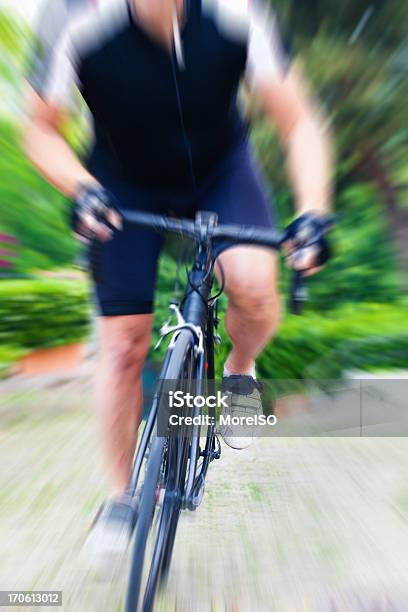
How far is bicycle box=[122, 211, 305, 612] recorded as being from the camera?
1.09 m

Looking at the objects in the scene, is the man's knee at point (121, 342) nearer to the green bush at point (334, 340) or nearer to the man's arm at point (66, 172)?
the man's arm at point (66, 172)

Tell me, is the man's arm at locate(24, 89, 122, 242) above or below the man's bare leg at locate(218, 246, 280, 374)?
above

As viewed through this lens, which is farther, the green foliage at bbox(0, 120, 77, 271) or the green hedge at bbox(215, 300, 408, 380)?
the green hedge at bbox(215, 300, 408, 380)

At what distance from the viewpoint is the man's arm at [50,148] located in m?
1.29

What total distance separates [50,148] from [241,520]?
1093 millimetres

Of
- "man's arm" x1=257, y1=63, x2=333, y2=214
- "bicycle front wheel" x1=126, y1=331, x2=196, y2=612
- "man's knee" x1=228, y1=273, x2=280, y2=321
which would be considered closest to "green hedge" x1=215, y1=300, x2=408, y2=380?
"man's knee" x1=228, y1=273, x2=280, y2=321

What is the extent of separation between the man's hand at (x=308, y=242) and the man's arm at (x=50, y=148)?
0.41m

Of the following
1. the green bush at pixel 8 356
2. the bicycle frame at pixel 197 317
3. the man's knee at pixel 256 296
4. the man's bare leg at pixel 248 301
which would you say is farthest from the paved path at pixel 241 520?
the man's knee at pixel 256 296

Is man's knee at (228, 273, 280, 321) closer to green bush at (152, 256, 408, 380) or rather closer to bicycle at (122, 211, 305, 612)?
bicycle at (122, 211, 305, 612)

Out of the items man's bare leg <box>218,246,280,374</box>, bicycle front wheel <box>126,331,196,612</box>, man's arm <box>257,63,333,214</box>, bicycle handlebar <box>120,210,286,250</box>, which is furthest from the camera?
man's bare leg <box>218,246,280,374</box>

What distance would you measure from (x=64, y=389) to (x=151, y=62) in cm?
135

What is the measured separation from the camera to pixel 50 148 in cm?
136

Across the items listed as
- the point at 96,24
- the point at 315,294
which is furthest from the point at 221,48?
the point at 315,294

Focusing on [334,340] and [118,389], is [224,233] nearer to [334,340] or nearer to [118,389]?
[118,389]
